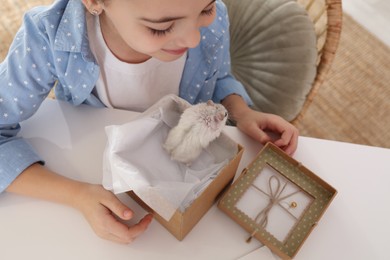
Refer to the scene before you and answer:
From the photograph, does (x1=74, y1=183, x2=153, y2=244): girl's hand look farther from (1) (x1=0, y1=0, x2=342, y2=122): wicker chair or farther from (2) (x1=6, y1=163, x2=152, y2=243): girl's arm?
(1) (x1=0, y1=0, x2=342, y2=122): wicker chair

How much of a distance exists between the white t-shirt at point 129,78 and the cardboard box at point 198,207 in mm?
291

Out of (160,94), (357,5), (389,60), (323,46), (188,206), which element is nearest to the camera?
(188,206)

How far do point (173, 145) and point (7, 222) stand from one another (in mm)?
318

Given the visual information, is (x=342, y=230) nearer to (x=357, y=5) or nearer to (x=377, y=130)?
(x=377, y=130)

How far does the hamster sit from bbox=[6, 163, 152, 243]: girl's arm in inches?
Result: 5.5

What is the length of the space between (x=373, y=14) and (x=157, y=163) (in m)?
1.79

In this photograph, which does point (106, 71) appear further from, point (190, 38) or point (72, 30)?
point (190, 38)

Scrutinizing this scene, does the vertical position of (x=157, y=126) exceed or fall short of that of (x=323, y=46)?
it falls short

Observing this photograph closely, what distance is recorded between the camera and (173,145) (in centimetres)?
55

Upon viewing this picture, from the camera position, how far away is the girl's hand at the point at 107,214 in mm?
561

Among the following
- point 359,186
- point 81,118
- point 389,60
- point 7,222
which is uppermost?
point 389,60

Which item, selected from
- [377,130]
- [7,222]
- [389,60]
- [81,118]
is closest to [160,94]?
[81,118]

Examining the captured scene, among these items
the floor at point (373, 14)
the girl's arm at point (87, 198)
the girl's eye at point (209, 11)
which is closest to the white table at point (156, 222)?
the girl's arm at point (87, 198)

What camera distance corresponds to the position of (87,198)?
588 mm
